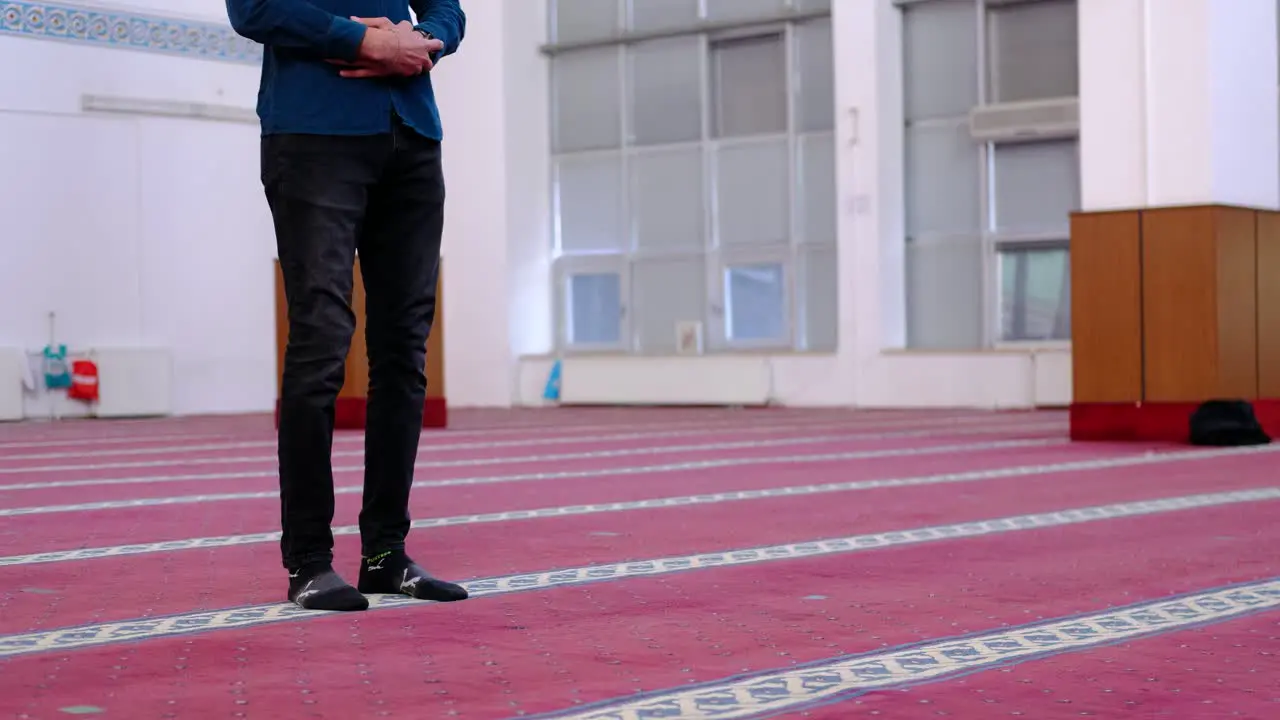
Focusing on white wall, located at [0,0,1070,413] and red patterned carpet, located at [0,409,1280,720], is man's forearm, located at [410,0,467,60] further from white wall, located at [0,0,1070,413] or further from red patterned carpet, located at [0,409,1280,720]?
white wall, located at [0,0,1070,413]

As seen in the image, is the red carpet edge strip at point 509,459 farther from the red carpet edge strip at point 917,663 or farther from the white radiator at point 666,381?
the white radiator at point 666,381

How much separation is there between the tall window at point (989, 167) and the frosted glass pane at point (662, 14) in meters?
1.71

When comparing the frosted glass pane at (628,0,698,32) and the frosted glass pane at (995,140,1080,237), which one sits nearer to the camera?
the frosted glass pane at (995,140,1080,237)

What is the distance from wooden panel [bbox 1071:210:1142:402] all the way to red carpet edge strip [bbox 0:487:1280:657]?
7.61ft

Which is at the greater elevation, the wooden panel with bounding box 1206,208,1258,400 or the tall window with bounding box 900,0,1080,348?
the tall window with bounding box 900,0,1080,348

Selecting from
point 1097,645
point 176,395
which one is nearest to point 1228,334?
point 1097,645

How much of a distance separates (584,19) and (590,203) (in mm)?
1350

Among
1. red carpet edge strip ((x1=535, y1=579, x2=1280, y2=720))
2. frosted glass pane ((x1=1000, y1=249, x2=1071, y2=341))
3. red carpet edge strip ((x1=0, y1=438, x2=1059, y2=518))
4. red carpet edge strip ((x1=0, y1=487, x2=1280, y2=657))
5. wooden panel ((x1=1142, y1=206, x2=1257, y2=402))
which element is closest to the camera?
red carpet edge strip ((x1=535, y1=579, x2=1280, y2=720))

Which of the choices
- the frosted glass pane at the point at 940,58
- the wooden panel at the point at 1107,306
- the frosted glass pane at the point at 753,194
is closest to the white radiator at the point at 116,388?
the frosted glass pane at the point at 753,194

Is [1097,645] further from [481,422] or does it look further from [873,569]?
[481,422]

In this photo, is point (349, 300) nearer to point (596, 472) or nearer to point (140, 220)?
point (596, 472)

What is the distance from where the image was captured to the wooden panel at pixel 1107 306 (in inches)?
268

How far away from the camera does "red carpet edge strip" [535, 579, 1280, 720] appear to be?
1735 mm

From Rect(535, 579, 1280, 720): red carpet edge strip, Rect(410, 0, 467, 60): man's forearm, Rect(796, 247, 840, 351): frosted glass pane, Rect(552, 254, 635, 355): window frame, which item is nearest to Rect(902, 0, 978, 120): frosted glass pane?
Rect(796, 247, 840, 351): frosted glass pane
